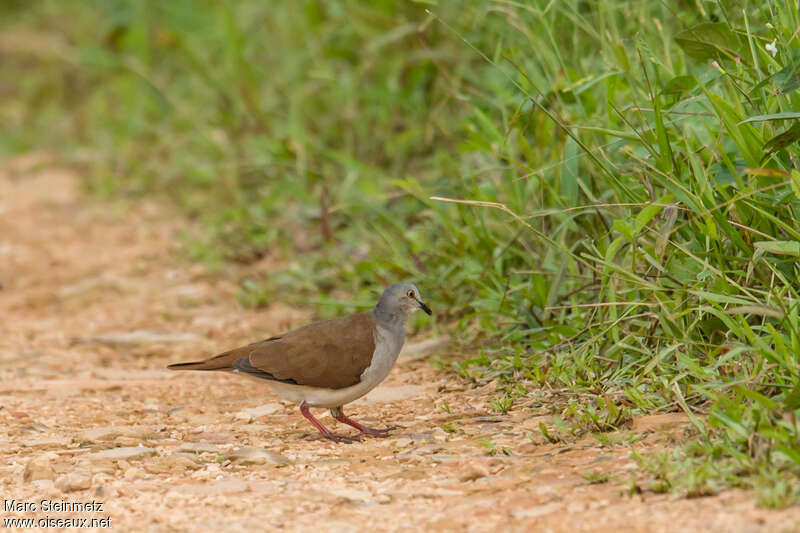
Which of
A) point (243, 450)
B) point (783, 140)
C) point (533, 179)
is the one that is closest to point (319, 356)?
point (243, 450)

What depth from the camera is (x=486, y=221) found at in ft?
17.1

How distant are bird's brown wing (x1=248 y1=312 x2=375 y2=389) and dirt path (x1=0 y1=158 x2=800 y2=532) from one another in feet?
0.83

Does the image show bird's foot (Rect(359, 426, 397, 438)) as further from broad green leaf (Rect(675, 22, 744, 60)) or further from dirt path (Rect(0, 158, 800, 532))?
broad green leaf (Rect(675, 22, 744, 60))

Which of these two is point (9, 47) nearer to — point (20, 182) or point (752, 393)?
point (20, 182)

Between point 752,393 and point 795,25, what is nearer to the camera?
point 752,393

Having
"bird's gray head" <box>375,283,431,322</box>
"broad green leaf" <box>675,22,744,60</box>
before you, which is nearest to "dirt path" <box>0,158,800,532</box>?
"bird's gray head" <box>375,283,431,322</box>

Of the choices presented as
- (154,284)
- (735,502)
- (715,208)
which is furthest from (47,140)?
(735,502)

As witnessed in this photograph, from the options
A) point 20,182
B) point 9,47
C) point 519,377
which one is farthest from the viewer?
point 9,47

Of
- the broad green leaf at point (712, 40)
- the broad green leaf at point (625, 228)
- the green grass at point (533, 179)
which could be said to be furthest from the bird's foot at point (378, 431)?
the broad green leaf at point (712, 40)

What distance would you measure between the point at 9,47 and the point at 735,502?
10.6 m

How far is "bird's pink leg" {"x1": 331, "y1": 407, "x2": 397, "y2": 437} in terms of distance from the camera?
3918 millimetres

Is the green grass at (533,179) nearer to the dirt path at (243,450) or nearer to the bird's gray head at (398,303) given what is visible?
the dirt path at (243,450)

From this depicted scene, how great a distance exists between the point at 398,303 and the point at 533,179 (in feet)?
3.62

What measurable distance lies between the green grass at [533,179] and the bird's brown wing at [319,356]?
57 cm
